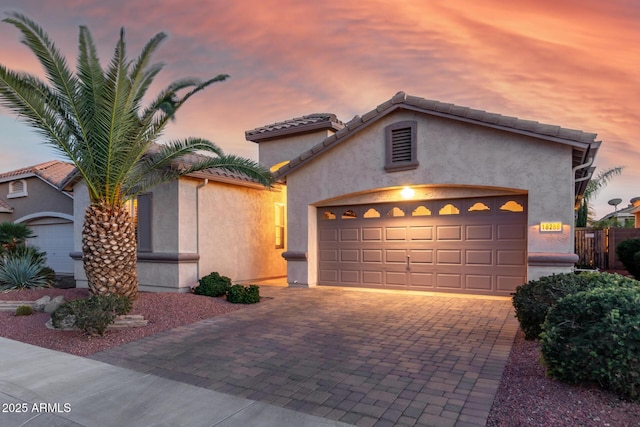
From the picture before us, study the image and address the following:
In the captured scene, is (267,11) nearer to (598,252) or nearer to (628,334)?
(628,334)

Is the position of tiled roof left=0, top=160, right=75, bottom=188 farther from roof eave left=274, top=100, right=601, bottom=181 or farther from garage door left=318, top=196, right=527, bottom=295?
garage door left=318, top=196, right=527, bottom=295

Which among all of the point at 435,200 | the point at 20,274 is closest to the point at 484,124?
the point at 435,200

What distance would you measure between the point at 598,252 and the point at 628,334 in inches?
597

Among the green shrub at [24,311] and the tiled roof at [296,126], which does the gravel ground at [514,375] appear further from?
the tiled roof at [296,126]

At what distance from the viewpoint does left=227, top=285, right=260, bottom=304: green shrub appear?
1023cm

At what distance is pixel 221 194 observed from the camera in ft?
43.7

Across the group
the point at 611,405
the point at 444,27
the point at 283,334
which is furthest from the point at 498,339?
the point at 444,27

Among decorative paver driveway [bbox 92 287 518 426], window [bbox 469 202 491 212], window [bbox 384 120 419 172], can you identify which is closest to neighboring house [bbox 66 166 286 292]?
decorative paver driveway [bbox 92 287 518 426]

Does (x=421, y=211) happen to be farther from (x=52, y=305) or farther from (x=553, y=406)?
(x=52, y=305)

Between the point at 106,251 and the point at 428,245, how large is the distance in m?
8.15

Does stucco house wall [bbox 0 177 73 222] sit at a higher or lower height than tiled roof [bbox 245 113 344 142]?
lower

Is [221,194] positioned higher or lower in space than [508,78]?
lower

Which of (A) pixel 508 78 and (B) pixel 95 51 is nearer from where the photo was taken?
(B) pixel 95 51

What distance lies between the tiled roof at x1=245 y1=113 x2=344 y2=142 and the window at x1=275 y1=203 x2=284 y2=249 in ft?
10.8
